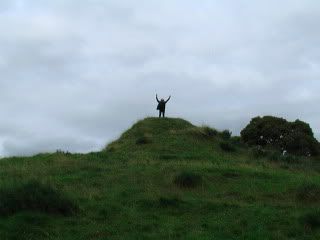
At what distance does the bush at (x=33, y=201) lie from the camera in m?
15.9

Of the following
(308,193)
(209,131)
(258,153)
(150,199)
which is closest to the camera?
(150,199)

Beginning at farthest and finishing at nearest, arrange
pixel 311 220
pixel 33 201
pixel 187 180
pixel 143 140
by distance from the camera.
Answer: pixel 143 140 → pixel 187 180 → pixel 33 201 → pixel 311 220

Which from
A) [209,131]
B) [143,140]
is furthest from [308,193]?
[209,131]

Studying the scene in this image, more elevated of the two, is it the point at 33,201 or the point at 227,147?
the point at 227,147

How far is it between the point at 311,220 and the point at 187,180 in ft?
23.0

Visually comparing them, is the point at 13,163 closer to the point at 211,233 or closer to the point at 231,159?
the point at 231,159

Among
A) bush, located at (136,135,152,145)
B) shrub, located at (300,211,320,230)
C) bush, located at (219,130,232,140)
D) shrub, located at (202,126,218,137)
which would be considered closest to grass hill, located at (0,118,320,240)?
shrub, located at (300,211,320,230)

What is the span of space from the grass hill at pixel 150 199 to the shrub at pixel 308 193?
0.03 meters

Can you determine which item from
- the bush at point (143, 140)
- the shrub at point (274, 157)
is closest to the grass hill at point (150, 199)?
the shrub at point (274, 157)

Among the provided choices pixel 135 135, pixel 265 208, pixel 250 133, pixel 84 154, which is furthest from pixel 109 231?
pixel 250 133

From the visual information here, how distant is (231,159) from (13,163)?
448 inches

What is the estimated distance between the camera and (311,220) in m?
15.2

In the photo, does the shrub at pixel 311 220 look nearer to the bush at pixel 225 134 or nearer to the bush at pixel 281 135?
the bush at pixel 225 134

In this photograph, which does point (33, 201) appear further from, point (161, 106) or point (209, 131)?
point (161, 106)
